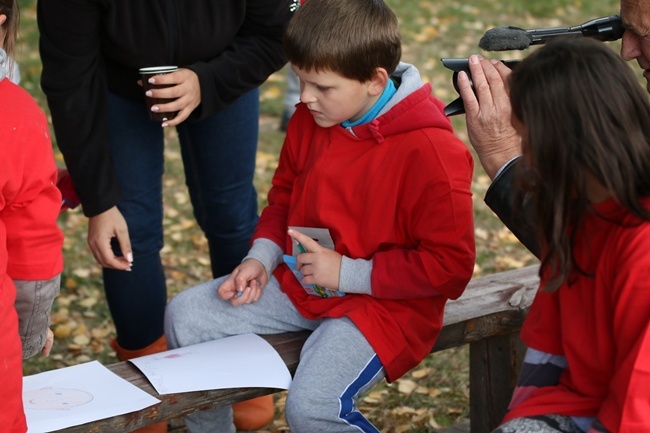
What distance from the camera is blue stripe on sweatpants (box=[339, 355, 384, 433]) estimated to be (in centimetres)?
234

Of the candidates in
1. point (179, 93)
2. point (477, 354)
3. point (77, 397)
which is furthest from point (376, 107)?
point (77, 397)

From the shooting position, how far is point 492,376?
2984 millimetres

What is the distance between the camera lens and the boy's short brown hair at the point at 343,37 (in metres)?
2.41

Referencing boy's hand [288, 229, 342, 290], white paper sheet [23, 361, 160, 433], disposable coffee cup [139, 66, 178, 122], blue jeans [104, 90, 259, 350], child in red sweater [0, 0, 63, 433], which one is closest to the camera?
child in red sweater [0, 0, 63, 433]

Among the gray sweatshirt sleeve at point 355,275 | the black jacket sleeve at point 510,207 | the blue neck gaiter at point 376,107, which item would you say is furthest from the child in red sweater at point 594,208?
the blue neck gaiter at point 376,107

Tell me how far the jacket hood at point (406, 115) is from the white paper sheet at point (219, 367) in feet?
2.07

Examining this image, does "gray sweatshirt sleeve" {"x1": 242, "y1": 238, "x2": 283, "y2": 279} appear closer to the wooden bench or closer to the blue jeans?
the wooden bench

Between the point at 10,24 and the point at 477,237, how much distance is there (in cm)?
291

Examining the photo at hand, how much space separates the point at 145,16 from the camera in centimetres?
266

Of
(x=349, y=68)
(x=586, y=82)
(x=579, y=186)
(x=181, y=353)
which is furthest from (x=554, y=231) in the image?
(x=181, y=353)

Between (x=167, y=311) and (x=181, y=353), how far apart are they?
201 mm

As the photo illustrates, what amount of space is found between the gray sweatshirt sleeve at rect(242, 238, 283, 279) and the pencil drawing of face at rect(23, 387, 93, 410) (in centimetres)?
60

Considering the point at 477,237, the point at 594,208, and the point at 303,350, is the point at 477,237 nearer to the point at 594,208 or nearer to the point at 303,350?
the point at 303,350

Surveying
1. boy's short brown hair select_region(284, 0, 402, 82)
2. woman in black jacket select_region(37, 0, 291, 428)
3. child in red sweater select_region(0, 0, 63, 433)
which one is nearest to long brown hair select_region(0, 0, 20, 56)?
child in red sweater select_region(0, 0, 63, 433)
